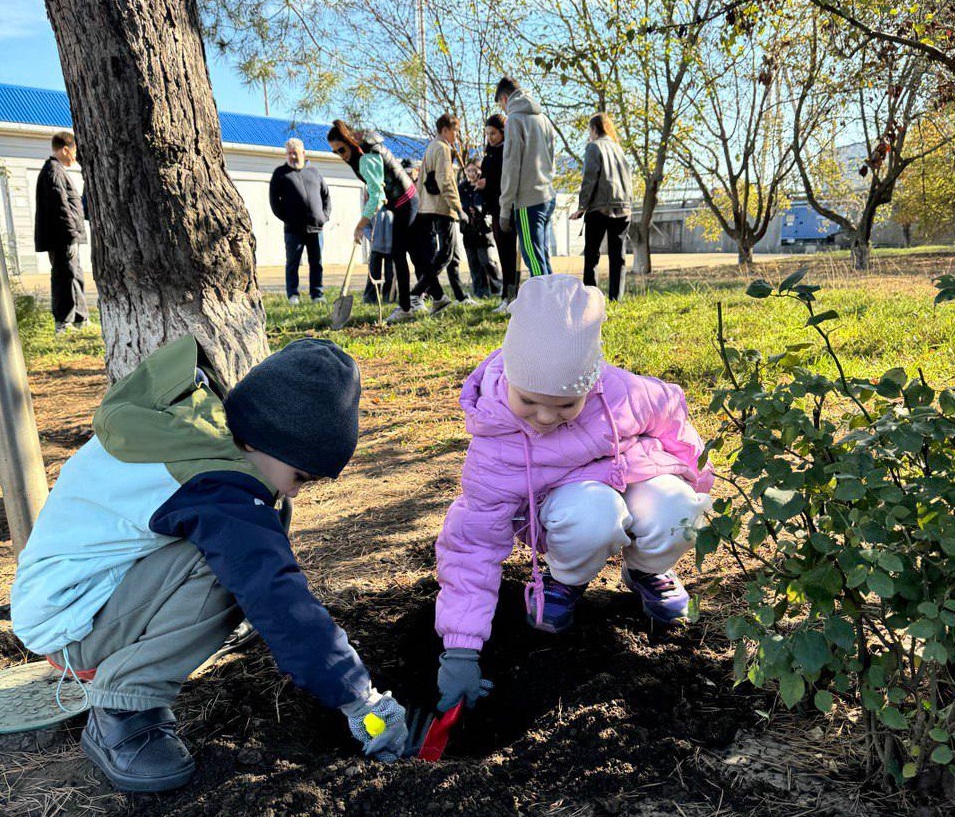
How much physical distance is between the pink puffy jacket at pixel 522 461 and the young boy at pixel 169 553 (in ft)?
1.35

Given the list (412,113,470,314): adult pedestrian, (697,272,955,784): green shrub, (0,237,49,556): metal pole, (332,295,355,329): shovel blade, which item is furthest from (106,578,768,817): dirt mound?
(412,113,470,314): adult pedestrian

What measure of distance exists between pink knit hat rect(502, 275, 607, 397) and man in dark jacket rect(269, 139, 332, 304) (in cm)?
706

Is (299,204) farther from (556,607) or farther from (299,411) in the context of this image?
(299,411)

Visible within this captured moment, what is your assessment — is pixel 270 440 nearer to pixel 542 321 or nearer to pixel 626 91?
pixel 542 321

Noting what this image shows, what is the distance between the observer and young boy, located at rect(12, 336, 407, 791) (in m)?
1.51

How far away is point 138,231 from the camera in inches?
101

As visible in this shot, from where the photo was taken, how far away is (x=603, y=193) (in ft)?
21.8

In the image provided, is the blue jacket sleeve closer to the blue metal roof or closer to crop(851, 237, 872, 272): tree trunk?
crop(851, 237, 872, 272): tree trunk

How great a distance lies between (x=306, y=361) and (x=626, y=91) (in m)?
12.0

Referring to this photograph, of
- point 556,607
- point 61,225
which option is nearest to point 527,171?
point 61,225

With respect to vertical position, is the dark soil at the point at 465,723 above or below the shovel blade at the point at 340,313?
below

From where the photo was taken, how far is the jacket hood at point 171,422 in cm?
157

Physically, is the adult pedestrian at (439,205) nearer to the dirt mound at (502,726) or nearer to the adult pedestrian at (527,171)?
the adult pedestrian at (527,171)

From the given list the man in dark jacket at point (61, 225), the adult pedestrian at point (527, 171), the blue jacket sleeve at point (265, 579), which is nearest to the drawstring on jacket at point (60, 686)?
the blue jacket sleeve at point (265, 579)
